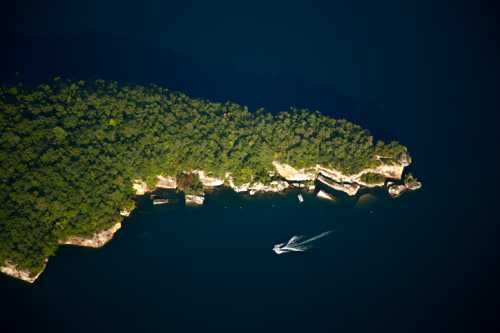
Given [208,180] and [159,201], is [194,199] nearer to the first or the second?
[208,180]

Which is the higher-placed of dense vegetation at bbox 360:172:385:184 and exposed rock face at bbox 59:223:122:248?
dense vegetation at bbox 360:172:385:184

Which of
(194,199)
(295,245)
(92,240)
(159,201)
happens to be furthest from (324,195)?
(92,240)

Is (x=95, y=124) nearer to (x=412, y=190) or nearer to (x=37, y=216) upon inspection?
(x=37, y=216)

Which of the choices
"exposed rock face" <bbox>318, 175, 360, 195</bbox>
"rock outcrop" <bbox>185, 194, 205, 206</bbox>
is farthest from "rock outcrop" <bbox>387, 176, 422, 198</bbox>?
"rock outcrop" <bbox>185, 194, 205, 206</bbox>

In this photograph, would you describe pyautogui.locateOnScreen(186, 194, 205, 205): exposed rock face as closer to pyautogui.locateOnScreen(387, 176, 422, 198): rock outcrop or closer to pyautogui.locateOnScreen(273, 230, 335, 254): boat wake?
pyautogui.locateOnScreen(273, 230, 335, 254): boat wake

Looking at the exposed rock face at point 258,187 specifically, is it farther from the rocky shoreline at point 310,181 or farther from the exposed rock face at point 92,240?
the exposed rock face at point 92,240

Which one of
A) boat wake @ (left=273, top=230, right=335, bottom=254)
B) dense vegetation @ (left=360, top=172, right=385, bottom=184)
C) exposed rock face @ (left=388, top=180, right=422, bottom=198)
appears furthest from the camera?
dense vegetation @ (left=360, top=172, right=385, bottom=184)
